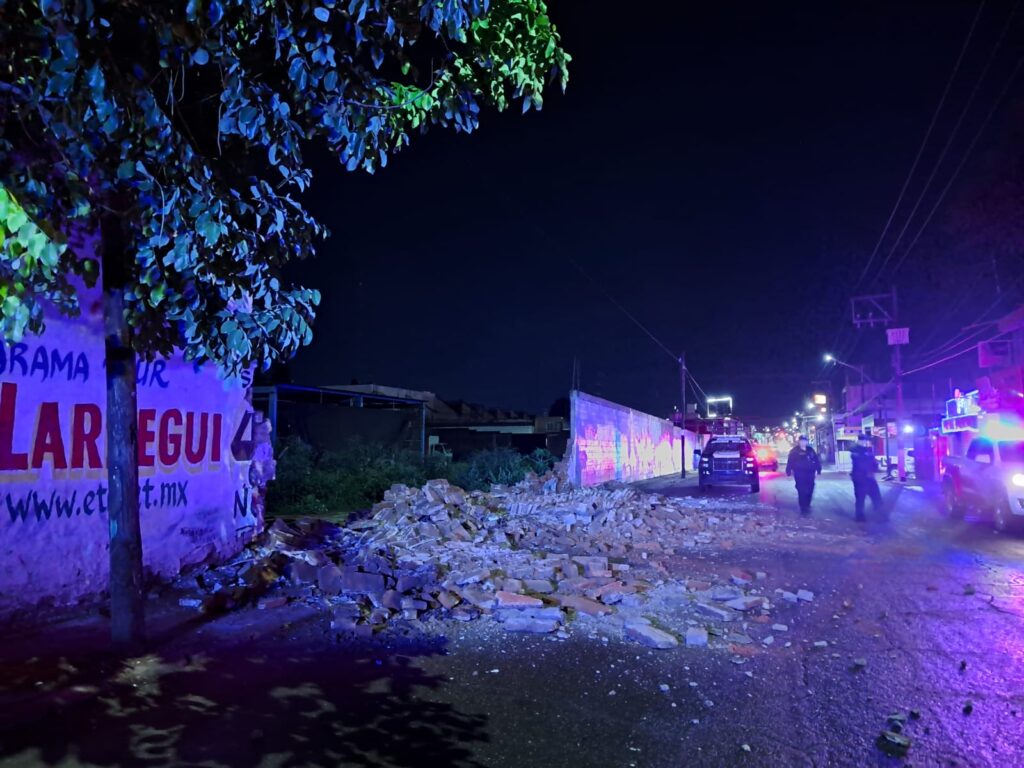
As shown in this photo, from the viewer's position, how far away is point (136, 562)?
199 inches

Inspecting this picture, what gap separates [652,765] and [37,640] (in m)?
4.84

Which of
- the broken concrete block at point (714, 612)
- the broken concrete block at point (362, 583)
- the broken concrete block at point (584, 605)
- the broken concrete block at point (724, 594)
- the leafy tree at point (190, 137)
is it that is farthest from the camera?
the broken concrete block at point (724, 594)

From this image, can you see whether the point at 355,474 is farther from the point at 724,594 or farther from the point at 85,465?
the point at 724,594

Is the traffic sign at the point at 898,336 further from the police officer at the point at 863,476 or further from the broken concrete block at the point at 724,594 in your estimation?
the broken concrete block at the point at 724,594

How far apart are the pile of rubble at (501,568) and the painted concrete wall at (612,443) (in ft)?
23.3

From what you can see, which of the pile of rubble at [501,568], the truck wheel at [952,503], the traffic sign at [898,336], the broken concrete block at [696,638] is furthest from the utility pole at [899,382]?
the broken concrete block at [696,638]

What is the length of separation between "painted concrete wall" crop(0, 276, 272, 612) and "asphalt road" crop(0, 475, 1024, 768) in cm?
64

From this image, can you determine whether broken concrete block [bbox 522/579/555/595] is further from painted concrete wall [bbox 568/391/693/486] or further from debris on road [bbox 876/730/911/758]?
painted concrete wall [bbox 568/391/693/486]

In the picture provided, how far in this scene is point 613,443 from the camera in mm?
25172

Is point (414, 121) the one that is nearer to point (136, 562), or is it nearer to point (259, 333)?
point (259, 333)

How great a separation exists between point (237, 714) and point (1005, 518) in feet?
41.6

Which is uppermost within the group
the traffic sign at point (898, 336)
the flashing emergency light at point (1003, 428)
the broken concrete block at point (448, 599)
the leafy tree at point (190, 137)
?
the traffic sign at point (898, 336)

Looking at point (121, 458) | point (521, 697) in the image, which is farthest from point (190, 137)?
point (521, 697)

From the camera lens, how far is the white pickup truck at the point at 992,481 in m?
11.2
